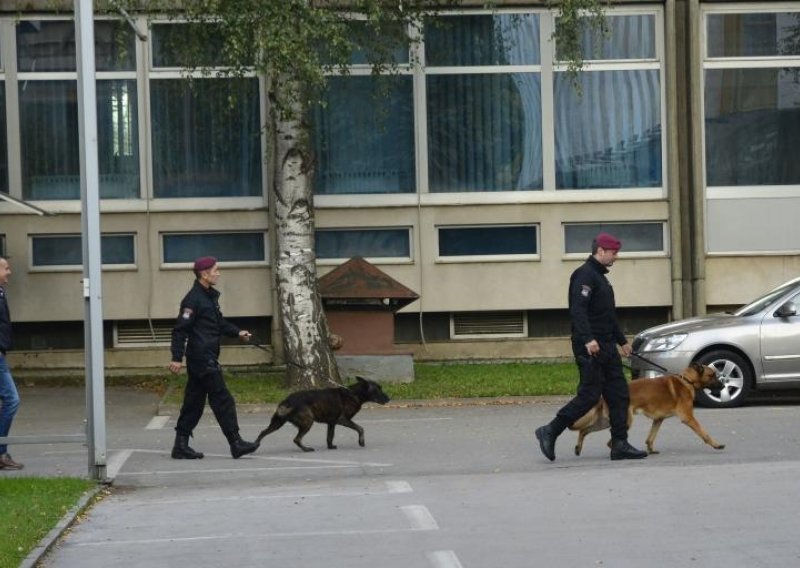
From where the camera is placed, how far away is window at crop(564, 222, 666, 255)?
24062 mm

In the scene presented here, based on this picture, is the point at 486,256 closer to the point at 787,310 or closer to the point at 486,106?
the point at 486,106

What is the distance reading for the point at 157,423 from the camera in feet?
60.1

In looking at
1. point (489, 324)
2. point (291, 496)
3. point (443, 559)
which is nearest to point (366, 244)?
point (489, 324)

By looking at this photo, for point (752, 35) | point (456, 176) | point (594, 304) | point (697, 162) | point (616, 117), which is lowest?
point (594, 304)

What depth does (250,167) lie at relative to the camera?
24016 mm

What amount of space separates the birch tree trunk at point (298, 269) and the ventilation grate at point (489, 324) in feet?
15.2

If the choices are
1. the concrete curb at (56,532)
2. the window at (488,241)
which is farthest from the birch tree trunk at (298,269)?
the concrete curb at (56,532)

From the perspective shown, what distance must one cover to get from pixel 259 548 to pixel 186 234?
14.8 m

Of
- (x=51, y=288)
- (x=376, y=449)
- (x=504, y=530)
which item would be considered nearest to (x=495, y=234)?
(x=51, y=288)

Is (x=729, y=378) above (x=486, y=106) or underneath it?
underneath

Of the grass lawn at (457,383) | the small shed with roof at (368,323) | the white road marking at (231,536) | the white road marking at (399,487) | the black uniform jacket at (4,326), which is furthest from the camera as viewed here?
the small shed with roof at (368,323)

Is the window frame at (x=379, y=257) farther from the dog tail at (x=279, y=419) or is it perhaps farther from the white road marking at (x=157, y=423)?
the dog tail at (x=279, y=419)

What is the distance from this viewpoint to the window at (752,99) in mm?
24109

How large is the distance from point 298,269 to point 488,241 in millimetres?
4968
